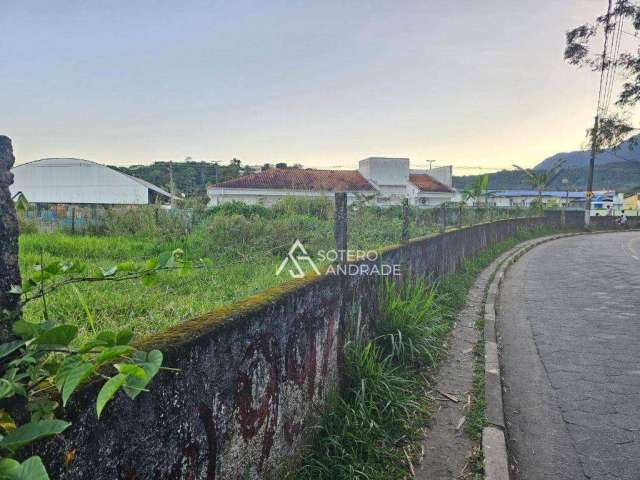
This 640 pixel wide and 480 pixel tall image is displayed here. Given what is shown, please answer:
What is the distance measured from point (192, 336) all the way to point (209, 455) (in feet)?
1.75

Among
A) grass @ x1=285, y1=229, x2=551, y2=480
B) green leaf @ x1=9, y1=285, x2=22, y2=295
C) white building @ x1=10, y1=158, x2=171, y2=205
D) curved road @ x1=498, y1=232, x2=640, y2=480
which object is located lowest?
curved road @ x1=498, y1=232, x2=640, y2=480

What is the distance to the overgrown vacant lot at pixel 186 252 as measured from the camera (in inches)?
161

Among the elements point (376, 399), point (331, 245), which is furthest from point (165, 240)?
point (376, 399)

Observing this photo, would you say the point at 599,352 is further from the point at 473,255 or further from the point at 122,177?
the point at 122,177

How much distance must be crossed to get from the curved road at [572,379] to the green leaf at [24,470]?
3201mm

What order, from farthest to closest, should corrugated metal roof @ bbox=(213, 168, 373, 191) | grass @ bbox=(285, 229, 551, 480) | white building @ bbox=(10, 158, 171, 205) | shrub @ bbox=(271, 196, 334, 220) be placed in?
white building @ bbox=(10, 158, 171, 205) → corrugated metal roof @ bbox=(213, 168, 373, 191) → shrub @ bbox=(271, 196, 334, 220) → grass @ bbox=(285, 229, 551, 480)

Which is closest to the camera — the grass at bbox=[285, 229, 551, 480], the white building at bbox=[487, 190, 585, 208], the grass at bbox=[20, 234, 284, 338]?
the grass at bbox=[285, 229, 551, 480]

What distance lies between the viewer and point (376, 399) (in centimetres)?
372

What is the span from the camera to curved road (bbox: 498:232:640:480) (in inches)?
129

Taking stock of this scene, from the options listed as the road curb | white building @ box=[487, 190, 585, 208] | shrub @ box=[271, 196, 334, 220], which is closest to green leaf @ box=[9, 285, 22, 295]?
the road curb

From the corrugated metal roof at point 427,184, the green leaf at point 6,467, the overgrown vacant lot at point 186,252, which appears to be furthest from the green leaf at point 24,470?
the corrugated metal roof at point 427,184

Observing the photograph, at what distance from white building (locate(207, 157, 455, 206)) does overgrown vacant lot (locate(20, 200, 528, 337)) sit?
13848 millimetres

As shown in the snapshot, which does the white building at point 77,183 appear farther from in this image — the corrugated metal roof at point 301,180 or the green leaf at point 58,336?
the green leaf at point 58,336

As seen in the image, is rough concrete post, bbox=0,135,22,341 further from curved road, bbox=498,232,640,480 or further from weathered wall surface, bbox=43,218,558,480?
curved road, bbox=498,232,640,480
